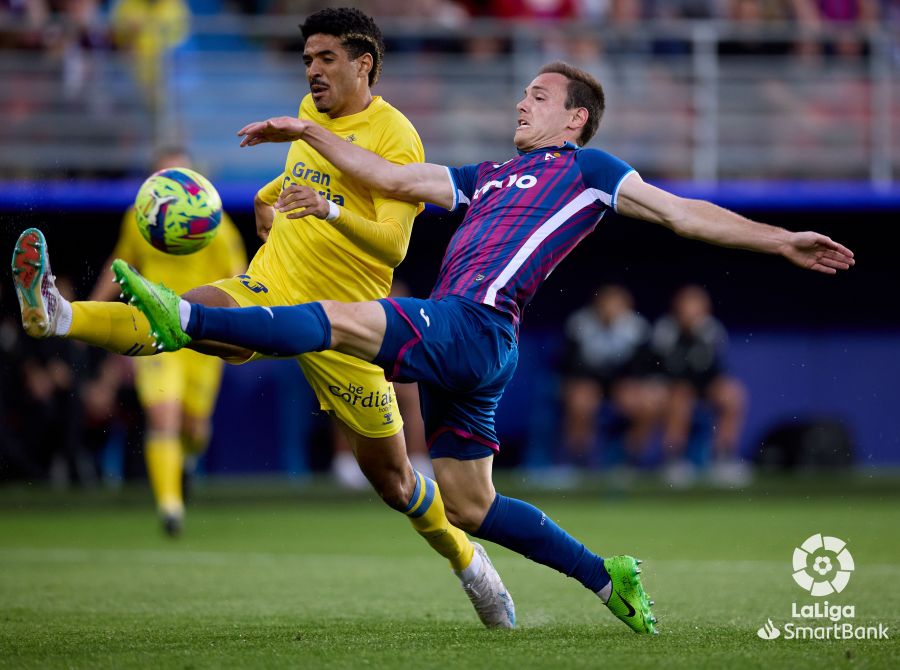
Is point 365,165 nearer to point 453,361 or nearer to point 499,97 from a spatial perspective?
point 453,361

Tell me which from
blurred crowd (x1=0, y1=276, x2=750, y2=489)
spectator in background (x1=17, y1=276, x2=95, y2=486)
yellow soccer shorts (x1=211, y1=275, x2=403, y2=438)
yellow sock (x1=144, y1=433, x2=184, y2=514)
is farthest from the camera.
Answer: blurred crowd (x1=0, y1=276, x2=750, y2=489)

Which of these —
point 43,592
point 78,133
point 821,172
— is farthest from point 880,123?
point 43,592

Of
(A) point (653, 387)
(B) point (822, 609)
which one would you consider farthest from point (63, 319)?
(A) point (653, 387)

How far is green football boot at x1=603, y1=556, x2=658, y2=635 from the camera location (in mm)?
5672

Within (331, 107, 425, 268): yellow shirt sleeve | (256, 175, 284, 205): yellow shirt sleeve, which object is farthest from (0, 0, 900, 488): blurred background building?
(331, 107, 425, 268): yellow shirt sleeve

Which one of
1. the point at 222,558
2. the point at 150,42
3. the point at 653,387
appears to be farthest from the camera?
the point at 653,387

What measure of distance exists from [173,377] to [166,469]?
707mm

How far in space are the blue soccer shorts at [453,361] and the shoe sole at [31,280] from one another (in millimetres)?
1340

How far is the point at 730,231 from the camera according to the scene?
17.2ft

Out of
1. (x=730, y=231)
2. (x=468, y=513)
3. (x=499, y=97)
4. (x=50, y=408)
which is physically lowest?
(x=50, y=408)

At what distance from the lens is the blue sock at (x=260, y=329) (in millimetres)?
4957

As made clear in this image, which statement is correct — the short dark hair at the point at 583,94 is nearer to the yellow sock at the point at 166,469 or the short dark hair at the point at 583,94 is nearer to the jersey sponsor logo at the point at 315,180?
the jersey sponsor logo at the point at 315,180

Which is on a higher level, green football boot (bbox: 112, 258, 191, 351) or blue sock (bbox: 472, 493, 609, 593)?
green football boot (bbox: 112, 258, 191, 351)

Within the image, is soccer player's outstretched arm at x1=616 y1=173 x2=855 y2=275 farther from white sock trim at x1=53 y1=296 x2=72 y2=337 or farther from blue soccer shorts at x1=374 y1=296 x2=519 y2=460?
white sock trim at x1=53 y1=296 x2=72 y2=337
